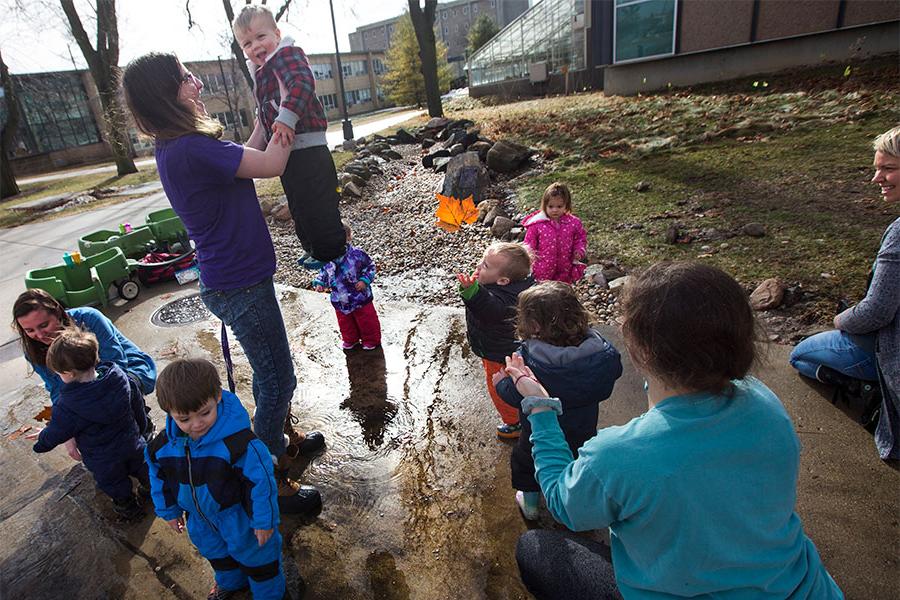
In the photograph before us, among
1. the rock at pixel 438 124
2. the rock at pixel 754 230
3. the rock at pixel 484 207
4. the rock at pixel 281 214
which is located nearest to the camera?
the rock at pixel 754 230

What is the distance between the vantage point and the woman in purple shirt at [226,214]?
75.4 inches

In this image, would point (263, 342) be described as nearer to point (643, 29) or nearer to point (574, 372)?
point (574, 372)

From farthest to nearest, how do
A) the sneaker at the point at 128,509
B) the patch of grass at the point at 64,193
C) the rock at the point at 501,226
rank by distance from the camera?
1. the patch of grass at the point at 64,193
2. the rock at the point at 501,226
3. the sneaker at the point at 128,509

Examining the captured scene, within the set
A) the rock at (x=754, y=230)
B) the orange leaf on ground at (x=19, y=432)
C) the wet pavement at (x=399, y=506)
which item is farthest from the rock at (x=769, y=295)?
the orange leaf on ground at (x=19, y=432)

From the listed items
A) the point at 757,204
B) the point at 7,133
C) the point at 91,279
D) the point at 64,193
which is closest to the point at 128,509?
the point at 91,279

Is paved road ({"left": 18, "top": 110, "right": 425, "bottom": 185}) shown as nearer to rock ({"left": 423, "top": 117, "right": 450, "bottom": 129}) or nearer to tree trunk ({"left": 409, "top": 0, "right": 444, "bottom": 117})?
tree trunk ({"left": 409, "top": 0, "right": 444, "bottom": 117})

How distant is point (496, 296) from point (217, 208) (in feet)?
4.35

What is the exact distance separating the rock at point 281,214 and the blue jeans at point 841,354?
25.1ft

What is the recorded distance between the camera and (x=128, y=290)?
5641 millimetres

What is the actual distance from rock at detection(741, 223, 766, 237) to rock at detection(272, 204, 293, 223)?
6785mm

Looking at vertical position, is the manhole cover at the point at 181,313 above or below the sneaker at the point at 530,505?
below

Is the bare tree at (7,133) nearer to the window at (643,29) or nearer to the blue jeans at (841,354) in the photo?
the window at (643,29)

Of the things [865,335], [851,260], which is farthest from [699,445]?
[851,260]

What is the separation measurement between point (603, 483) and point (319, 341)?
3.45m
